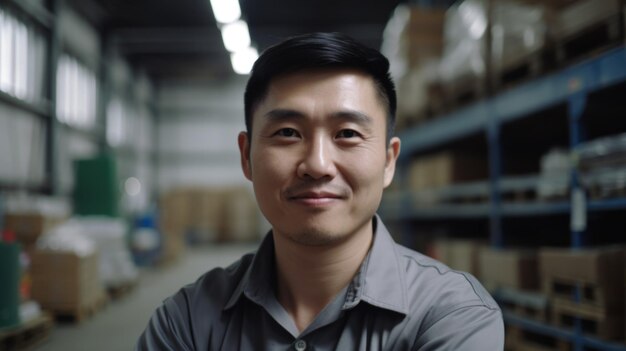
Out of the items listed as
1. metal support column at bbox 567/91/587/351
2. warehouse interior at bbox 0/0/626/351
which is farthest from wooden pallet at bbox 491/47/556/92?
metal support column at bbox 567/91/587/351

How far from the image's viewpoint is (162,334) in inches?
62.7

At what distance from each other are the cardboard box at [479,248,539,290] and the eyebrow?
3.16 metres

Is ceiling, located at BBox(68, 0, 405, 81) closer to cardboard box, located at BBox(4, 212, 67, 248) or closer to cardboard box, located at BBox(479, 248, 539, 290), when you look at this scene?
cardboard box, located at BBox(4, 212, 67, 248)

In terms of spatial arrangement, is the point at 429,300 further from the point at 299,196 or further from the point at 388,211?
the point at 388,211

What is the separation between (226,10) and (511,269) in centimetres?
791

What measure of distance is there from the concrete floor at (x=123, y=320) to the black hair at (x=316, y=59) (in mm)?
4043

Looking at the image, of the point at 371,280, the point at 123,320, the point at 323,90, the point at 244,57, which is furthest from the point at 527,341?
the point at 244,57

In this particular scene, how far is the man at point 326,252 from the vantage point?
148cm

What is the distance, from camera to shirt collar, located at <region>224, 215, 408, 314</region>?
1.51m

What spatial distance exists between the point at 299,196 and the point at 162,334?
66 cm

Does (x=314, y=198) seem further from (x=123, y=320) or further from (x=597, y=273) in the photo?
(x=123, y=320)

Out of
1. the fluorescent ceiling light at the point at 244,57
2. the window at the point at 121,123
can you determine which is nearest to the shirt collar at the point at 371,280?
the fluorescent ceiling light at the point at 244,57

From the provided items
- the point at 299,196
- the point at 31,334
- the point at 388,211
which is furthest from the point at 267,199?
the point at 388,211

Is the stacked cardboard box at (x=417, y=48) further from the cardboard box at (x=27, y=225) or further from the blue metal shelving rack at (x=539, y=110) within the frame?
the cardboard box at (x=27, y=225)
